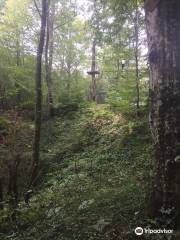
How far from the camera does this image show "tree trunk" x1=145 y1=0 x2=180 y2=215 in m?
4.14

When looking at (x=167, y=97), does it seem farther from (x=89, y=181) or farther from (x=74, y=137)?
(x=74, y=137)

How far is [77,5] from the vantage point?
19.6 meters

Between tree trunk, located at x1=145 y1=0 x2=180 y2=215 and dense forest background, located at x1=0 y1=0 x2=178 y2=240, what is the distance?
7.7 inches

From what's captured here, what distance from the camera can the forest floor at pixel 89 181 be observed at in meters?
5.04

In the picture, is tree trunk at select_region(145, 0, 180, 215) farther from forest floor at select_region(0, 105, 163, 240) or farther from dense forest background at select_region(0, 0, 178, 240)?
forest floor at select_region(0, 105, 163, 240)

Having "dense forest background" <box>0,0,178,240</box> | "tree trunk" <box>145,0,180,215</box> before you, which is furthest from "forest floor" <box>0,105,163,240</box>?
"tree trunk" <box>145,0,180,215</box>

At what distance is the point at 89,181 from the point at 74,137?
532cm

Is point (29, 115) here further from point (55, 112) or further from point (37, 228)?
point (37, 228)

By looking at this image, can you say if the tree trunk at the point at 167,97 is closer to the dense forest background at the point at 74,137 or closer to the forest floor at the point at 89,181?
the dense forest background at the point at 74,137

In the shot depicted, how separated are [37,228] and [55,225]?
39 centimetres

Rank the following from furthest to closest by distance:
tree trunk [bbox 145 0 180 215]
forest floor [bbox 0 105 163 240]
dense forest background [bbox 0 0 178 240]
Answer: dense forest background [bbox 0 0 178 240] → forest floor [bbox 0 105 163 240] → tree trunk [bbox 145 0 180 215]

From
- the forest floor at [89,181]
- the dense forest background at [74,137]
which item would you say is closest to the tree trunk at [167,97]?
the dense forest background at [74,137]

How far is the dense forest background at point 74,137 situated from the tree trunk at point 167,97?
197 mm

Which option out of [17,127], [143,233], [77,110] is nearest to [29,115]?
[77,110]
